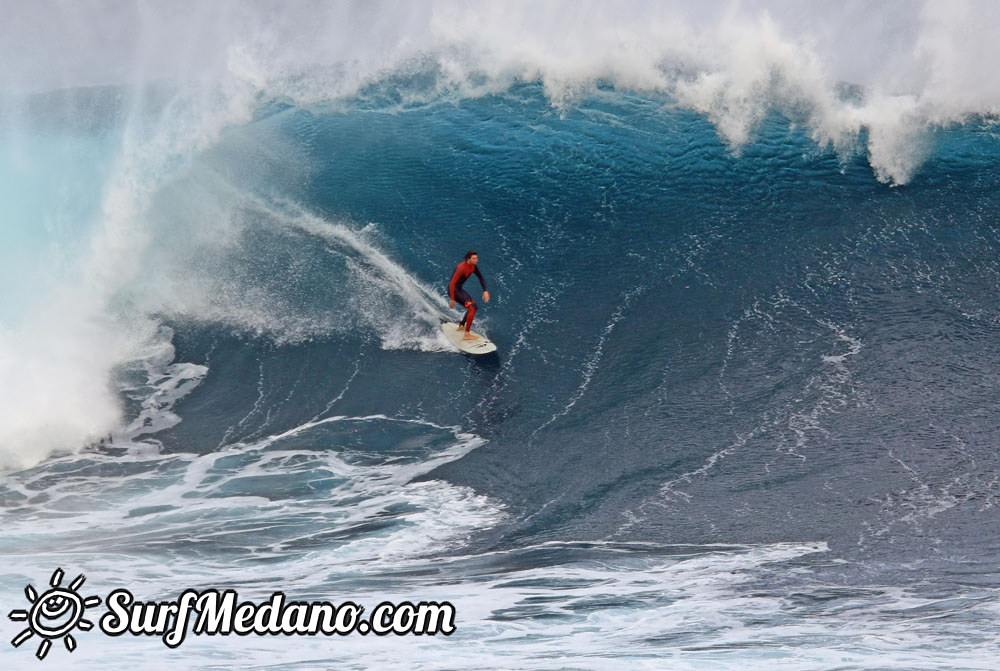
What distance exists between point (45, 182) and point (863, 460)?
57.7ft

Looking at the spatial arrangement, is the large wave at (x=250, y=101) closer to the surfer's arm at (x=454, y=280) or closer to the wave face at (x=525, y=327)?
the wave face at (x=525, y=327)

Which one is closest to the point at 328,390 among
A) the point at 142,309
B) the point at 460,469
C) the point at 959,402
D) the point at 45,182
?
the point at 460,469

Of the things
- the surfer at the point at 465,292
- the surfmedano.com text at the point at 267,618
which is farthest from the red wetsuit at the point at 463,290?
the surfmedano.com text at the point at 267,618

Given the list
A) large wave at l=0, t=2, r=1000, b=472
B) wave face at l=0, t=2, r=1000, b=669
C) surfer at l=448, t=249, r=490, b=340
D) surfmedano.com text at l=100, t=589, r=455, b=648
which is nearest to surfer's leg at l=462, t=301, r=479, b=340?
surfer at l=448, t=249, r=490, b=340

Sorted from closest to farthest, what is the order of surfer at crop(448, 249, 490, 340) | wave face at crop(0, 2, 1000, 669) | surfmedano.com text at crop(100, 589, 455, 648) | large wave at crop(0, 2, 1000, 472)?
surfmedano.com text at crop(100, 589, 455, 648) < wave face at crop(0, 2, 1000, 669) < surfer at crop(448, 249, 490, 340) < large wave at crop(0, 2, 1000, 472)

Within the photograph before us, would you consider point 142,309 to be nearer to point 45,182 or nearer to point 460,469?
point 45,182

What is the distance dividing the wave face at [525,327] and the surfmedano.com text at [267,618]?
7.2 inches

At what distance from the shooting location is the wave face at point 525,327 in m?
9.73

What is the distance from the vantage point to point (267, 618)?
945 cm

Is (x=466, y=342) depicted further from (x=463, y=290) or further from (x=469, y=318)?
(x=463, y=290)

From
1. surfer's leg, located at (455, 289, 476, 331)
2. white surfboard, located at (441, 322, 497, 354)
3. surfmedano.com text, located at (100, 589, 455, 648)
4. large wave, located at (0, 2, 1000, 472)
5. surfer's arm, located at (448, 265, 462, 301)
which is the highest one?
large wave, located at (0, 2, 1000, 472)

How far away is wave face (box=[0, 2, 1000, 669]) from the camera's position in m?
9.73

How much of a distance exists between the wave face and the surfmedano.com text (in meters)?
Result: 0.18

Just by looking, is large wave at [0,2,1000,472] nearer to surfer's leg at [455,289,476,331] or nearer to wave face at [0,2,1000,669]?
wave face at [0,2,1000,669]
